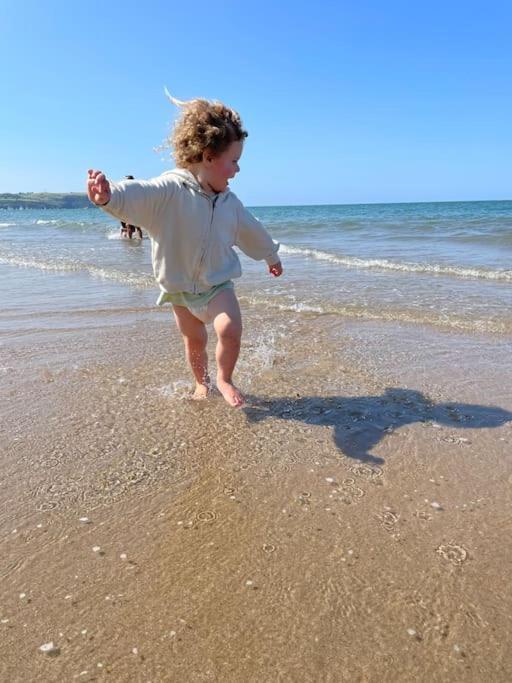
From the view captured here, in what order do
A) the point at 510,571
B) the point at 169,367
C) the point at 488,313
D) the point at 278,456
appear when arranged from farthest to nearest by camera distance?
the point at 488,313, the point at 169,367, the point at 278,456, the point at 510,571

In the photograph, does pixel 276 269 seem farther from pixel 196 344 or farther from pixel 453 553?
pixel 453 553

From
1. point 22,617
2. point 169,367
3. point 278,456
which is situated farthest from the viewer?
point 169,367

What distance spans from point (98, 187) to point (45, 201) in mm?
126534

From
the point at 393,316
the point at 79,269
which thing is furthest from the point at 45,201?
the point at 393,316

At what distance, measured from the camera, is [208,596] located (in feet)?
5.12

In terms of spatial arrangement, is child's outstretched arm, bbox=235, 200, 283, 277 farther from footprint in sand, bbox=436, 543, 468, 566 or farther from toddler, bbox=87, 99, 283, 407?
footprint in sand, bbox=436, 543, 468, 566

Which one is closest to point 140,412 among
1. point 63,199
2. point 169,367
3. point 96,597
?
point 169,367

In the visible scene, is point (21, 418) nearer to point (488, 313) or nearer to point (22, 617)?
point (22, 617)

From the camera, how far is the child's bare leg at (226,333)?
2934 mm

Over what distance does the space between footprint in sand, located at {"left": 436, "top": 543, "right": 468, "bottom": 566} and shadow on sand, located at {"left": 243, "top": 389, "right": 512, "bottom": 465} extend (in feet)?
2.43

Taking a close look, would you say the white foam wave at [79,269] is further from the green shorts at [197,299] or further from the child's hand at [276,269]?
the green shorts at [197,299]

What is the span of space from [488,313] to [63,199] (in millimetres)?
129001

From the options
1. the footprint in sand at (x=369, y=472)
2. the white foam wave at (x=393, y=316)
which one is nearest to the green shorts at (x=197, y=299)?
the footprint in sand at (x=369, y=472)

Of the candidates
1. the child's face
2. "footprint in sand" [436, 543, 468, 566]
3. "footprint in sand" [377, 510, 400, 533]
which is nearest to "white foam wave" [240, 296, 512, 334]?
the child's face
